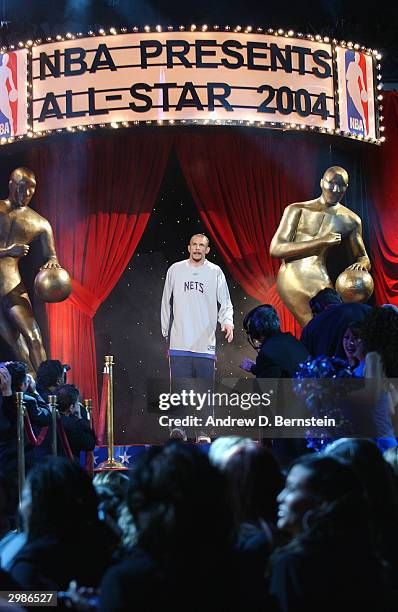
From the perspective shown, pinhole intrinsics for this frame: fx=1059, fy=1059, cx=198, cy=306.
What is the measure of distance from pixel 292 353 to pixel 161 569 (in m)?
3.95

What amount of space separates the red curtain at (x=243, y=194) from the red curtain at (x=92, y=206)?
48cm

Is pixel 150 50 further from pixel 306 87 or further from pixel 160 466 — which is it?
pixel 160 466

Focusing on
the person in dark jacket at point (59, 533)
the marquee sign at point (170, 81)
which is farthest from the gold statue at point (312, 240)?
the person in dark jacket at point (59, 533)

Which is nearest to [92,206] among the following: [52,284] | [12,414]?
[52,284]

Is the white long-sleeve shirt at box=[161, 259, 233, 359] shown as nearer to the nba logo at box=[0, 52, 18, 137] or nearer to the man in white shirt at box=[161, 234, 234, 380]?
the man in white shirt at box=[161, 234, 234, 380]

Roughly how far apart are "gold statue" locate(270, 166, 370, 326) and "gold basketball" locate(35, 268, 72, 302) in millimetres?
2347

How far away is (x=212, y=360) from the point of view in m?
11.3

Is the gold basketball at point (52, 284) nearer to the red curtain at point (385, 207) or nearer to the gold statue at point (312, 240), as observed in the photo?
the gold statue at point (312, 240)

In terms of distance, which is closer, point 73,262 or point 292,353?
point 292,353

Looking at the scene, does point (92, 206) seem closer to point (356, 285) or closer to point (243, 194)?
point (243, 194)

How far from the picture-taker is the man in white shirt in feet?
→ 37.0

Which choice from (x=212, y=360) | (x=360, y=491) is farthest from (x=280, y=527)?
(x=212, y=360)

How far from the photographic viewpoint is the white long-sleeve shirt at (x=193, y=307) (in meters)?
11.3

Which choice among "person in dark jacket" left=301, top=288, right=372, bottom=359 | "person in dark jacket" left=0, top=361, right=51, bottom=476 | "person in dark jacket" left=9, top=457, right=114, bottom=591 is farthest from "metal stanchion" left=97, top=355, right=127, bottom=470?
"person in dark jacket" left=9, top=457, right=114, bottom=591
